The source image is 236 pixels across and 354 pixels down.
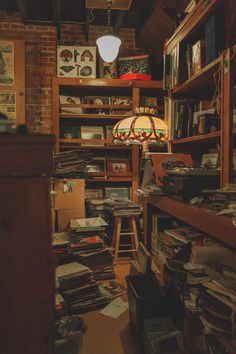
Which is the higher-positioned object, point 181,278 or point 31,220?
point 31,220

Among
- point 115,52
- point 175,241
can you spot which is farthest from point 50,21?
point 175,241

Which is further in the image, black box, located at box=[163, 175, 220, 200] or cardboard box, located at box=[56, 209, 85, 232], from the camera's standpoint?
cardboard box, located at box=[56, 209, 85, 232]

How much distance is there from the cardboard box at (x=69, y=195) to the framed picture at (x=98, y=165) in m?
0.81

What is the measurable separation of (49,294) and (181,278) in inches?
50.7

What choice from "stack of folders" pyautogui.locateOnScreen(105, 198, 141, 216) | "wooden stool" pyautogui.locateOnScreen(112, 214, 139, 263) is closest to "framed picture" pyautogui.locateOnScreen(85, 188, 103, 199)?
"stack of folders" pyautogui.locateOnScreen(105, 198, 141, 216)

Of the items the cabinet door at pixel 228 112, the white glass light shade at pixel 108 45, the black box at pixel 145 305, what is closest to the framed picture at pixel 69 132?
the white glass light shade at pixel 108 45

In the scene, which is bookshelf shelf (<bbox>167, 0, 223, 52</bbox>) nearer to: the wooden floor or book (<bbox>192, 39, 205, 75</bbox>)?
book (<bbox>192, 39, 205, 75</bbox>)

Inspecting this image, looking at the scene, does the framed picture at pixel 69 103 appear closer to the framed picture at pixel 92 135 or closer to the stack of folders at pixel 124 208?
the framed picture at pixel 92 135

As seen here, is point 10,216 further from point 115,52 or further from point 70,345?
point 115,52

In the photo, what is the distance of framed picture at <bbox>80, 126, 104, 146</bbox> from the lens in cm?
427

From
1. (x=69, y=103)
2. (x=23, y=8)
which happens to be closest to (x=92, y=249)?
(x=69, y=103)

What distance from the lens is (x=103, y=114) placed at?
14.2 feet

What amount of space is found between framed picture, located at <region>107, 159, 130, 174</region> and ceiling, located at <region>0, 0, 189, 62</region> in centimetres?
143

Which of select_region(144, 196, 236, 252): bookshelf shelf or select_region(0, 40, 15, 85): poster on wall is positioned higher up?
select_region(0, 40, 15, 85): poster on wall
